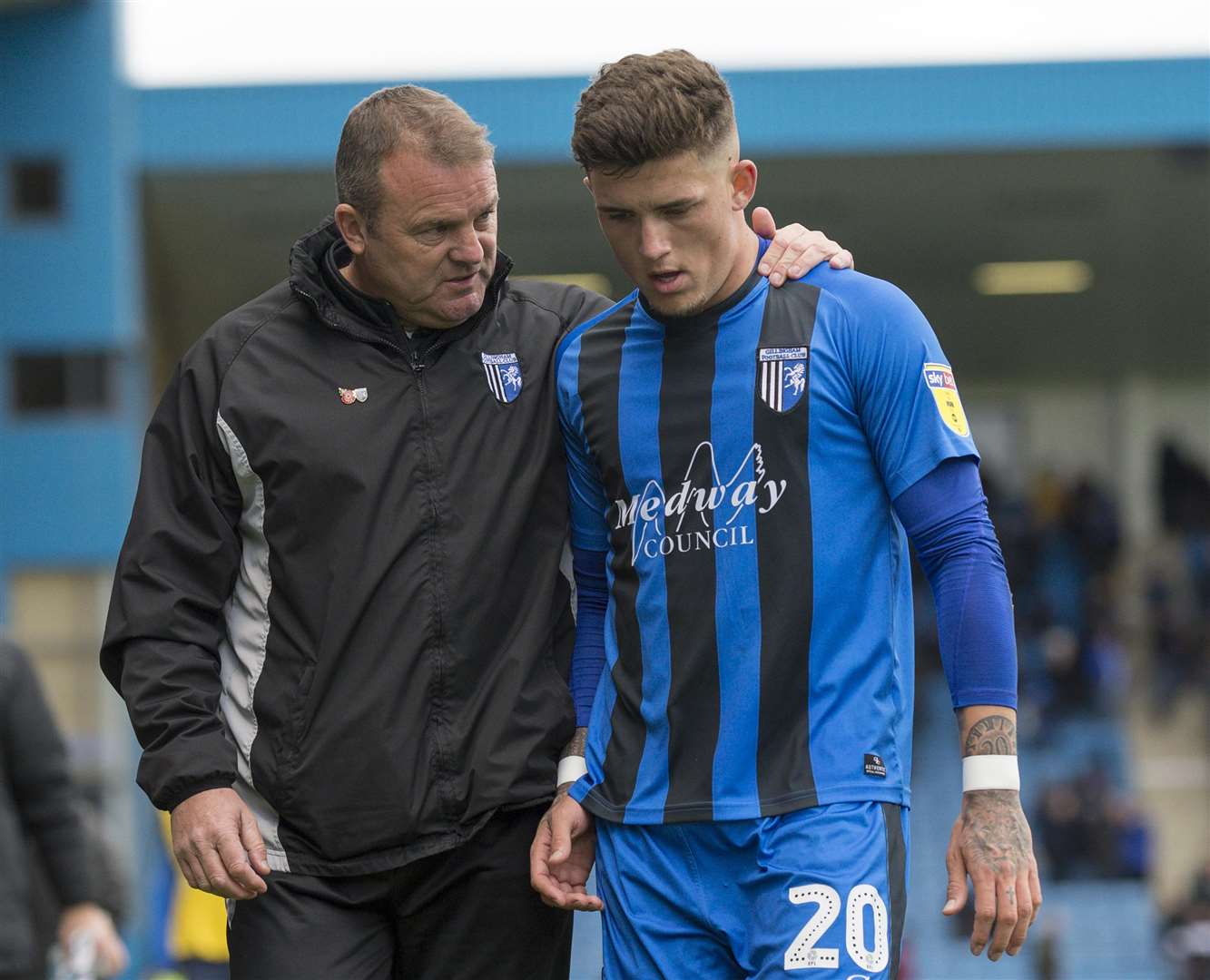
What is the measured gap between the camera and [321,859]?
3.48 metres

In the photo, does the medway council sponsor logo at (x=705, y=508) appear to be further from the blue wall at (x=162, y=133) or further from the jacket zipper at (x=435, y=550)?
the blue wall at (x=162, y=133)

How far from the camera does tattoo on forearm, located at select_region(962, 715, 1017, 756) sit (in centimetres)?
306

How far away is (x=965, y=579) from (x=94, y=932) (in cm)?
282

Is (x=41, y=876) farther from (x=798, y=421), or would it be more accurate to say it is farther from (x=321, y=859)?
(x=798, y=421)

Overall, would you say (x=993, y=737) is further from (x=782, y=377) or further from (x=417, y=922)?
(x=417, y=922)

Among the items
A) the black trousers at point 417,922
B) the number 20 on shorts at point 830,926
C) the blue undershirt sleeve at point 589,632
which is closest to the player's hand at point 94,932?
the black trousers at point 417,922

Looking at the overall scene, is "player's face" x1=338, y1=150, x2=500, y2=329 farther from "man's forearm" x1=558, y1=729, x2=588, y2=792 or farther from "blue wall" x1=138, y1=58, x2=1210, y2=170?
"blue wall" x1=138, y1=58, x2=1210, y2=170

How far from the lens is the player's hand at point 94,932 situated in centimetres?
489

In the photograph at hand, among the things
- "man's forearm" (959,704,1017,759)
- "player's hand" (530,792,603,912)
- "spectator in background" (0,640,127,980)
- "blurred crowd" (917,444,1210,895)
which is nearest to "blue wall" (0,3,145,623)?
"blurred crowd" (917,444,1210,895)

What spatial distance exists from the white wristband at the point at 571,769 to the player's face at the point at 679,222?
86cm

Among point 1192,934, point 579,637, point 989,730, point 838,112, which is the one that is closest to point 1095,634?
point 1192,934

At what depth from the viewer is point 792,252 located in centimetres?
343

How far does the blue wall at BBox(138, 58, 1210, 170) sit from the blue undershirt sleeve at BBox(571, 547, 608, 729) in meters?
15.7

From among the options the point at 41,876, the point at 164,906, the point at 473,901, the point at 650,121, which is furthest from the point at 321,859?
the point at 164,906
